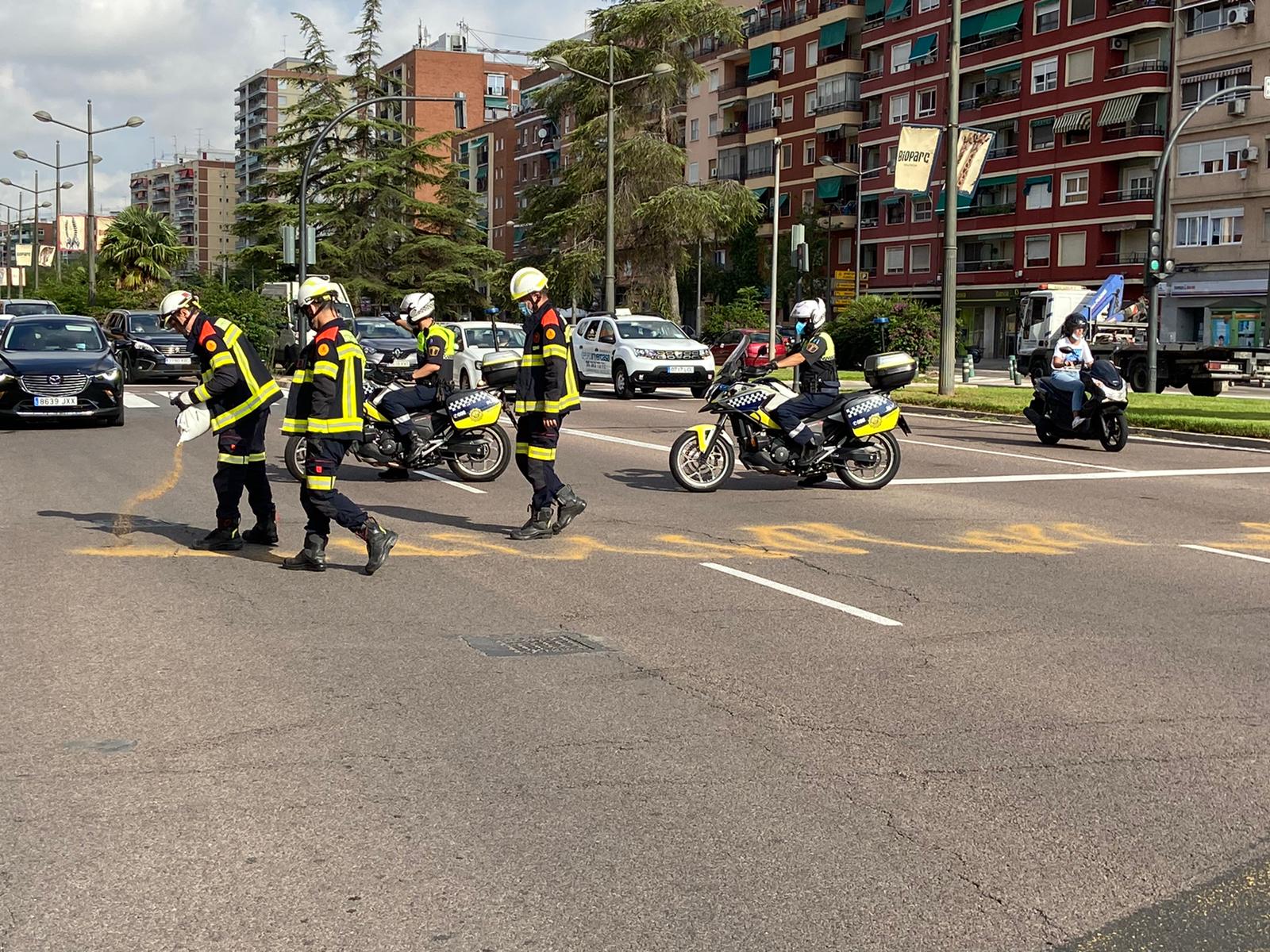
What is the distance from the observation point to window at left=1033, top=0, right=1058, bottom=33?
204 ft

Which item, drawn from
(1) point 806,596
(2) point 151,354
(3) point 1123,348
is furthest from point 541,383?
(3) point 1123,348

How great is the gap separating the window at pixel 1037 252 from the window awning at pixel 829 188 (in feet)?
46.6

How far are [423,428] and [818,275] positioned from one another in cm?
6528

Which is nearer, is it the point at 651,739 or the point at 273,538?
the point at 651,739

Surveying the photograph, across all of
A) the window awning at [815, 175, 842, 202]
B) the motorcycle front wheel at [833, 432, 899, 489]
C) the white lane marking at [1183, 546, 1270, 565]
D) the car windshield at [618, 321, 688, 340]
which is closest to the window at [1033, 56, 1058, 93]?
the window awning at [815, 175, 842, 202]

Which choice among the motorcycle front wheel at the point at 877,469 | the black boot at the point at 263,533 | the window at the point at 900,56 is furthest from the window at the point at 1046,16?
the black boot at the point at 263,533

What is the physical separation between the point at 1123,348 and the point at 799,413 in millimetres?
23329

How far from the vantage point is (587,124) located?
54.3 m

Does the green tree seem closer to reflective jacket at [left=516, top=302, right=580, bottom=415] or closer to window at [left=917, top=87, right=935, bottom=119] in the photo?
window at [left=917, top=87, right=935, bottom=119]

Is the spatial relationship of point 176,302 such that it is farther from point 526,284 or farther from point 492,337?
→ point 492,337

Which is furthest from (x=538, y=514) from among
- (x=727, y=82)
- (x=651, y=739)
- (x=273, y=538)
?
(x=727, y=82)

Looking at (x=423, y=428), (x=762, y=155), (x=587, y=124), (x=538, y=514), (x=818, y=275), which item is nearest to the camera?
(x=538, y=514)

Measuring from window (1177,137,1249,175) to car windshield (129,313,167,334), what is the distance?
131 feet

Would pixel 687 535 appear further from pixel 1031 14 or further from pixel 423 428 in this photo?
pixel 1031 14
